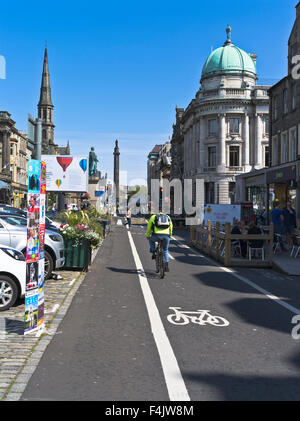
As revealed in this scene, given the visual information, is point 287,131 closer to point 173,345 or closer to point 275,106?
point 275,106

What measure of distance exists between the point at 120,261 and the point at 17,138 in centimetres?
8353

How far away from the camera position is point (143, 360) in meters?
5.98

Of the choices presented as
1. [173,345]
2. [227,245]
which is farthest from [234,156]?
[173,345]

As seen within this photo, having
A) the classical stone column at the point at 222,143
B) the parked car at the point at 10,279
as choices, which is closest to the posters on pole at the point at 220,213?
the parked car at the point at 10,279

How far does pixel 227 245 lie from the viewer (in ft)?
52.0

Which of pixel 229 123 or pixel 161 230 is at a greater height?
pixel 229 123

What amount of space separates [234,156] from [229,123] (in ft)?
15.4

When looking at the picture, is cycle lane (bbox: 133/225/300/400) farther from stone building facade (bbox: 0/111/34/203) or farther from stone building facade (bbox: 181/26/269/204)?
stone building facade (bbox: 0/111/34/203)

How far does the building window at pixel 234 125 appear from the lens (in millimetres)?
65562

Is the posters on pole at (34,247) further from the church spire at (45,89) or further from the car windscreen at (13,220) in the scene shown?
the church spire at (45,89)

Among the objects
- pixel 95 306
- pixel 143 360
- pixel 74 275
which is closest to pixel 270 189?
pixel 74 275

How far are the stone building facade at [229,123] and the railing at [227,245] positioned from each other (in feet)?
146

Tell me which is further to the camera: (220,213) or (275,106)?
(275,106)
